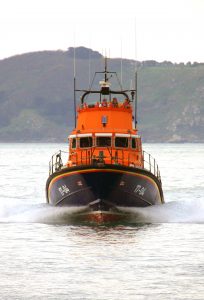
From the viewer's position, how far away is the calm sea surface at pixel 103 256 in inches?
779

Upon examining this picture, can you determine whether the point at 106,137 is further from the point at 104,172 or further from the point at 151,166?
the point at 151,166

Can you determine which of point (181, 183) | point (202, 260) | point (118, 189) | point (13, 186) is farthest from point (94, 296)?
point (181, 183)

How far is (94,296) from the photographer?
1919 cm

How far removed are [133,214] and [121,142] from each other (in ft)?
9.88

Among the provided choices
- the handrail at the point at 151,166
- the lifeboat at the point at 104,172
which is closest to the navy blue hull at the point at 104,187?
the lifeboat at the point at 104,172

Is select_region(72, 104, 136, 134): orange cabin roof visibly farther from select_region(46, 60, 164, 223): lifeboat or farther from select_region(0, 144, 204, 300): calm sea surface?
select_region(0, 144, 204, 300): calm sea surface

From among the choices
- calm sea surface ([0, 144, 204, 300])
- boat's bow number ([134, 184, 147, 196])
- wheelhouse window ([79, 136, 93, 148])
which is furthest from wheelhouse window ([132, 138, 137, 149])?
calm sea surface ([0, 144, 204, 300])

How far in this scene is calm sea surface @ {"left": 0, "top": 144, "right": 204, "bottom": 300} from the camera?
19781mm

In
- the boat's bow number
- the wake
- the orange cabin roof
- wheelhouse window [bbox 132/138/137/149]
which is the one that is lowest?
the wake

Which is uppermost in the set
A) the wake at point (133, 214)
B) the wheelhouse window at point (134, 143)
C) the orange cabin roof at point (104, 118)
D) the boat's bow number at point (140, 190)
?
the orange cabin roof at point (104, 118)

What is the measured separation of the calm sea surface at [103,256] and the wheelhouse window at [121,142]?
2.74 metres

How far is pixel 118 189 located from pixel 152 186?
2.41 meters

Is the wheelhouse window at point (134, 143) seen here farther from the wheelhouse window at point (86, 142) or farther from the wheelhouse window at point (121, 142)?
the wheelhouse window at point (86, 142)

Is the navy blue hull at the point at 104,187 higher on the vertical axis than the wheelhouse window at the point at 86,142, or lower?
lower
